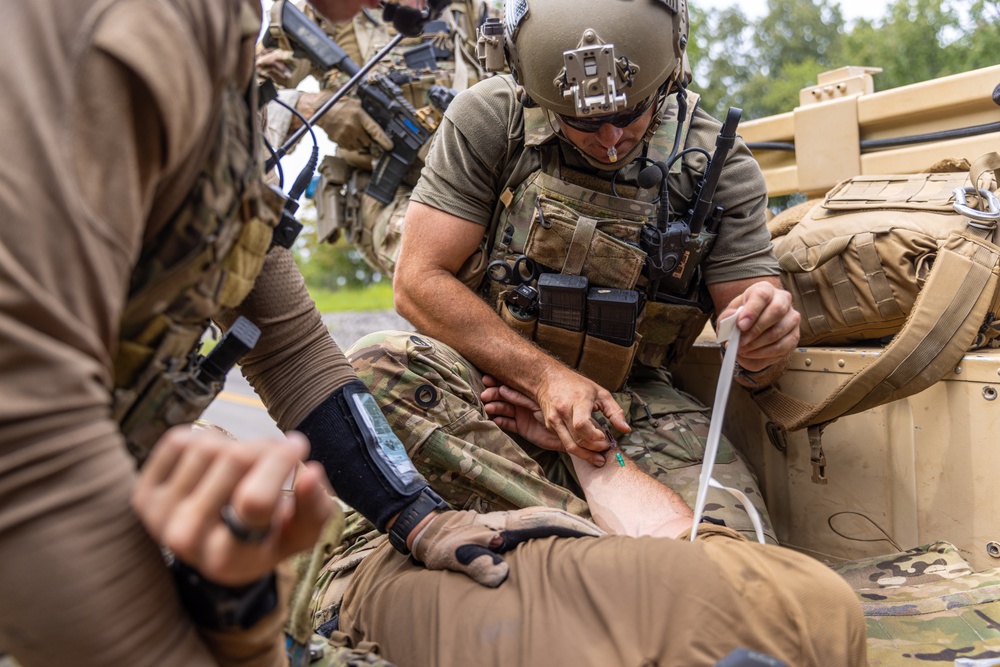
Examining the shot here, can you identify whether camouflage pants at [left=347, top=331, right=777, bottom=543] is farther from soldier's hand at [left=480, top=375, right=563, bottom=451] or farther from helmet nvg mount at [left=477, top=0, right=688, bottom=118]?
helmet nvg mount at [left=477, top=0, right=688, bottom=118]

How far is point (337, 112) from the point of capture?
4.53 m

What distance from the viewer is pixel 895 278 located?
219 cm

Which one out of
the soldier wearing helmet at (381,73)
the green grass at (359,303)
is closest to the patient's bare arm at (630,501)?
the soldier wearing helmet at (381,73)

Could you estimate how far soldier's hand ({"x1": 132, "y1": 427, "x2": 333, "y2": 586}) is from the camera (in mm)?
871

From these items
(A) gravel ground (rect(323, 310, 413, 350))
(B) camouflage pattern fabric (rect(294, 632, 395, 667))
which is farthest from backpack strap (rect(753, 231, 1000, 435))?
(A) gravel ground (rect(323, 310, 413, 350))

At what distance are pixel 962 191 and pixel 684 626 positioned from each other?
4.87 feet

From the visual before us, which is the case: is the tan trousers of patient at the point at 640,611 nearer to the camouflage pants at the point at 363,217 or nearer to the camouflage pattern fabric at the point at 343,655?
the camouflage pattern fabric at the point at 343,655

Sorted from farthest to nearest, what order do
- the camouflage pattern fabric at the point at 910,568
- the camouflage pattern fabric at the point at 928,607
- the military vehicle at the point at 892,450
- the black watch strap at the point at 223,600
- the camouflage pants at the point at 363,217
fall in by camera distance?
the camouflage pants at the point at 363,217 < the camouflage pattern fabric at the point at 910,568 < the military vehicle at the point at 892,450 < the camouflage pattern fabric at the point at 928,607 < the black watch strap at the point at 223,600

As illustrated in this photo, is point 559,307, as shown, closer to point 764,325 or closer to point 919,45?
point 764,325

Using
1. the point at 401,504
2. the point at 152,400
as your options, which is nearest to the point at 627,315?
the point at 401,504

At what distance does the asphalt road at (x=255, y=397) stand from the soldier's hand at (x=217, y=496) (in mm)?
4658

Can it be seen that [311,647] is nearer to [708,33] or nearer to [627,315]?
[627,315]

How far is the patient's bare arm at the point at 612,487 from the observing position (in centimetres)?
207

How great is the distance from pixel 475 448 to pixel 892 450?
1.06 m
